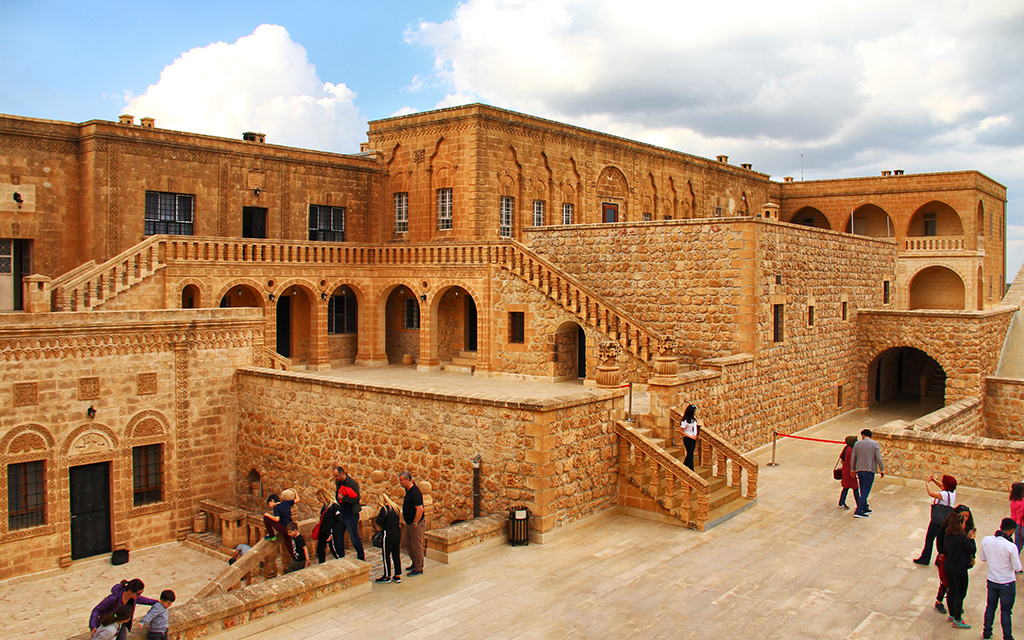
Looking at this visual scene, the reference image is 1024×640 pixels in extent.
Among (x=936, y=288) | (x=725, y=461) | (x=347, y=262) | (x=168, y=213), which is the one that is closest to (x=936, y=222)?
(x=936, y=288)

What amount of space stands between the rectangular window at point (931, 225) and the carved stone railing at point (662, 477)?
3283 centimetres

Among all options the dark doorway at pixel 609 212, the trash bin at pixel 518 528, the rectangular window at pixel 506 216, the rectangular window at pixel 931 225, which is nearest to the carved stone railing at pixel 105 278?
the rectangular window at pixel 506 216

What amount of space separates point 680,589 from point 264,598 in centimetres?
527

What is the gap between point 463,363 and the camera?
25469 millimetres

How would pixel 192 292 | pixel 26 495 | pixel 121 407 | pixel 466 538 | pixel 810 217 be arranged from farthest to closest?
pixel 810 217, pixel 192 292, pixel 121 407, pixel 26 495, pixel 466 538

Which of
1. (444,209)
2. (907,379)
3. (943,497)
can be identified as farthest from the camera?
(907,379)

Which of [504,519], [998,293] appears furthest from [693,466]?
[998,293]

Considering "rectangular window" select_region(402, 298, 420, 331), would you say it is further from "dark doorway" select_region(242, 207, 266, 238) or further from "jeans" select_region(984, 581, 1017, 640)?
"jeans" select_region(984, 581, 1017, 640)

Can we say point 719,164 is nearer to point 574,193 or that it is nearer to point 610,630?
point 574,193

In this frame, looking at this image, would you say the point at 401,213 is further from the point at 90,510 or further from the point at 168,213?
the point at 90,510

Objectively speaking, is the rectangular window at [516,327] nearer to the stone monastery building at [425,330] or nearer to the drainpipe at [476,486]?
the stone monastery building at [425,330]

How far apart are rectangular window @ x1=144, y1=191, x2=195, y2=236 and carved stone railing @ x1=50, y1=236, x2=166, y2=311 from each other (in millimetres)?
2684

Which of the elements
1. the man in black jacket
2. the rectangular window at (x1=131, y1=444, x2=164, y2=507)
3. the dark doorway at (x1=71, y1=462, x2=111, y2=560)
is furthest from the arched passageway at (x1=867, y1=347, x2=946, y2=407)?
the dark doorway at (x1=71, y1=462, x2=111, y2=560)

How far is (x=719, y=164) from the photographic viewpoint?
3675 centimetres
